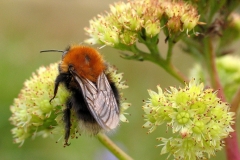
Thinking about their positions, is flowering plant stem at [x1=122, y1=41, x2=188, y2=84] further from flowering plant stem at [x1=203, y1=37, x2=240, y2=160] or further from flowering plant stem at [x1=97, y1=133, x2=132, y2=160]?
flowering plant stem at [x1=97, y1=133, x2=132, y2=160]

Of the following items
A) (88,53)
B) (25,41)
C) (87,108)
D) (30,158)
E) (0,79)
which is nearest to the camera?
(87,108)

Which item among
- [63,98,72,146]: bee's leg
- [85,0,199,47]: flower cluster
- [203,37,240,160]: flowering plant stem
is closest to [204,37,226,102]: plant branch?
[203,37,240,160]: flowering plant stem

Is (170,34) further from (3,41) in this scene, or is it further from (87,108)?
(3,41)

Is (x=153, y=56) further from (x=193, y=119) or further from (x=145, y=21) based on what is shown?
(x=193, y=119)

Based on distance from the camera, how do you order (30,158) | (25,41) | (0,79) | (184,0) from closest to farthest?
(184,0)
(30,158)
(0,79)
(25,41)

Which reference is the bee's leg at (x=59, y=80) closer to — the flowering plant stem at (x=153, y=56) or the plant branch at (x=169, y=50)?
the flowering plant stem at (x=153, y=56)

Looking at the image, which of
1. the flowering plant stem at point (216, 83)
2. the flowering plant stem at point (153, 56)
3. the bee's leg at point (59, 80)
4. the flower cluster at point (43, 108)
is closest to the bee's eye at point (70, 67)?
the bee's leg at point (59, 80)

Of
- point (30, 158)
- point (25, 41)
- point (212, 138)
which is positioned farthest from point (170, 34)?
point (25, 41)
